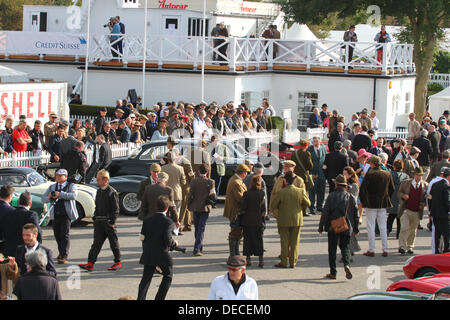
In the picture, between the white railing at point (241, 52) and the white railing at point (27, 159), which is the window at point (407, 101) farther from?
the white railing at point (27, 159)

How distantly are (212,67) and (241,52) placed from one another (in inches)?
55.9

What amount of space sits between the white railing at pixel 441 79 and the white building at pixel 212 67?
66.8 feet

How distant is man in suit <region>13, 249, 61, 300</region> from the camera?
8.09 meters

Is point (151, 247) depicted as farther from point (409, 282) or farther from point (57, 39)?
point (57, 39)

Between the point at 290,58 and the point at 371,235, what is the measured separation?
740 inches

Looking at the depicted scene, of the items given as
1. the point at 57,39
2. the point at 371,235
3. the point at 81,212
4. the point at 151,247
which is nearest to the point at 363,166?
the point at 371,235

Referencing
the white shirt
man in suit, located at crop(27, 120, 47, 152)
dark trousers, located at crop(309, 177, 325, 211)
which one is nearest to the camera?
the white shirt

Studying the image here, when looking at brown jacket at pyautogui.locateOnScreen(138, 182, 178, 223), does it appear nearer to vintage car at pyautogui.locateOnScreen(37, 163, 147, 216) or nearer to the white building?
vintage car at pyautogui.locateOnScreen(37, 163, 147, 216)

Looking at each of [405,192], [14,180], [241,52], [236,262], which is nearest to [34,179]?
[14,180]

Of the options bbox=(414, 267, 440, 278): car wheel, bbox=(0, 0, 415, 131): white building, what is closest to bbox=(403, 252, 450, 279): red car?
bbox=(414, 267, 440, 278): car wheel

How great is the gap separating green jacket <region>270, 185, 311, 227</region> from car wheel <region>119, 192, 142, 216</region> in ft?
15.3

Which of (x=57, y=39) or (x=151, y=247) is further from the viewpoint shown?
(x=57, y=39)

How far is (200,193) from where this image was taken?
14070 mm

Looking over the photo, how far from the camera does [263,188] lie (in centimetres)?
1370
